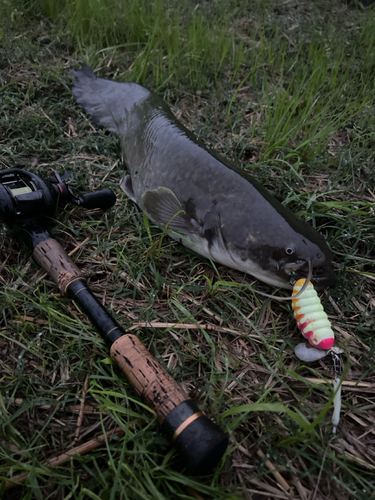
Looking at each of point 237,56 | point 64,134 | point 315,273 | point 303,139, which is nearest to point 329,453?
point 315,273

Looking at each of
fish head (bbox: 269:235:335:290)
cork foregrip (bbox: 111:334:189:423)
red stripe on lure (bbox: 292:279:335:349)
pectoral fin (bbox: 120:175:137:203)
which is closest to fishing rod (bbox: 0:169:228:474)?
cork foregrip (bbox: 111:334:189:423)

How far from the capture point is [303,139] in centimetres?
299

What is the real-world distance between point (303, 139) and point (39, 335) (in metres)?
2.56

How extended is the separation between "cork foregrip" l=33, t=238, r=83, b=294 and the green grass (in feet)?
0.48

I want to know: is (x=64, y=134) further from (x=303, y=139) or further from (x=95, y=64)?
(x=303, y=139)

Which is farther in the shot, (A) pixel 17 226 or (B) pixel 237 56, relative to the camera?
(B) pixel 237 56

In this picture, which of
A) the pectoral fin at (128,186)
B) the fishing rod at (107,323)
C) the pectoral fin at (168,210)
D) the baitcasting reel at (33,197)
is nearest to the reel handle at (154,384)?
the fishing rod at (107,323)

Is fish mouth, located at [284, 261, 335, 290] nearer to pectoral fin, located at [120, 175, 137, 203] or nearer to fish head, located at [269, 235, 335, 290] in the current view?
fish head, located at [269, 235, 335, 290]

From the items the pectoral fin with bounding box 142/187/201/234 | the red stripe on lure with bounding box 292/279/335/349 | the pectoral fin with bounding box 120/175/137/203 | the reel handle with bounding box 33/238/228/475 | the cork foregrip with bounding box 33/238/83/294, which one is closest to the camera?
the reel handle with bounding box 33/238/228/475

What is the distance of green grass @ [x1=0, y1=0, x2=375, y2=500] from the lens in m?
1.48

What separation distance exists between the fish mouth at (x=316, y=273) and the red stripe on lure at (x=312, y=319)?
0.07 meters

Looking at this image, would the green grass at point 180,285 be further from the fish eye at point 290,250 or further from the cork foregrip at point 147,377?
the fish eye at point 290,250

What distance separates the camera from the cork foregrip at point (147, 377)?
1.46 m

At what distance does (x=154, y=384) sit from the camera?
150cm
